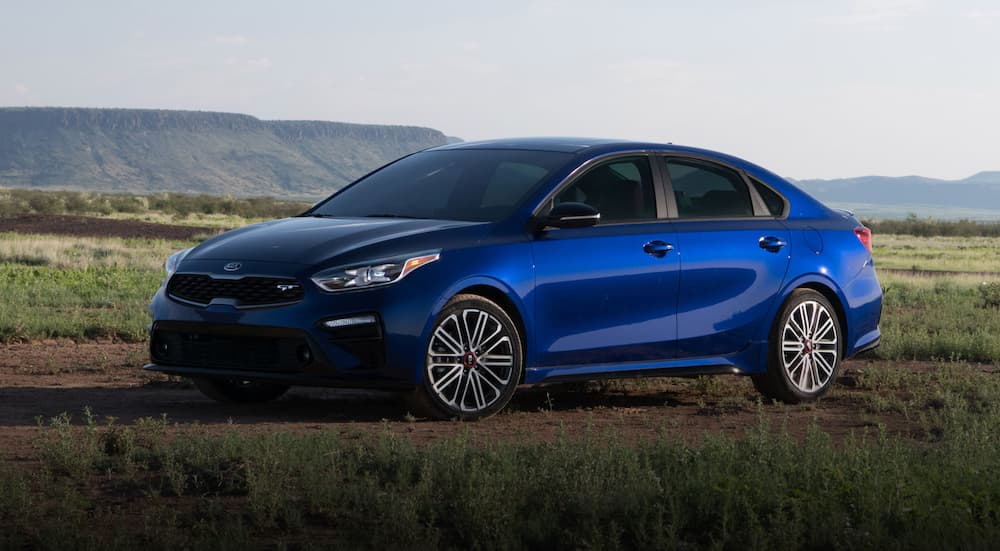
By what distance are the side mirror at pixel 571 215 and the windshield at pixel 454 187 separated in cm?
31

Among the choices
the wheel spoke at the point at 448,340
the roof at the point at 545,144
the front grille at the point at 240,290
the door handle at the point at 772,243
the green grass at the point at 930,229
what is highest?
the roof at the point at 545,144

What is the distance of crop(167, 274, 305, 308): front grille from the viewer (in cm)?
858

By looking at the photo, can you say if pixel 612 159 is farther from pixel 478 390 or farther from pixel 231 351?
pixel 231 351

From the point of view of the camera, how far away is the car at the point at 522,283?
855cm

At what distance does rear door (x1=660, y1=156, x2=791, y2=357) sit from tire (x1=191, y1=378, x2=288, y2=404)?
2.85 metres

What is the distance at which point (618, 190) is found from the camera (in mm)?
9797

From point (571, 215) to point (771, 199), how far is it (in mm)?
2304

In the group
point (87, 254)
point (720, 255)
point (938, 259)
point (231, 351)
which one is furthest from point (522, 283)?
point (938, 259)

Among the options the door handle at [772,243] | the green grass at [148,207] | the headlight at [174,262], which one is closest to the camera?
the headlight at [174,262]

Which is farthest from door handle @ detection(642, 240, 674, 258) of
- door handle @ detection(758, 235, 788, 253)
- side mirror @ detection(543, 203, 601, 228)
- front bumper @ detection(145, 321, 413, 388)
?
front bumper @ detection(145, 321, 413, 388)

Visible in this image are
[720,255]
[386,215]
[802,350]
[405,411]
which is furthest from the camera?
[802,350]

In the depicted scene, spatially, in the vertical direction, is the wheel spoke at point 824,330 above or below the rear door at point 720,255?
below

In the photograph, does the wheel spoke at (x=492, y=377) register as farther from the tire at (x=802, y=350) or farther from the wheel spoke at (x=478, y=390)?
the tire at (x=802, y=350)

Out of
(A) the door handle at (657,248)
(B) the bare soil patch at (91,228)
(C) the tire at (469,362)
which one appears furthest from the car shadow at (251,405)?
(B) the bare soil patch at (91,228)
